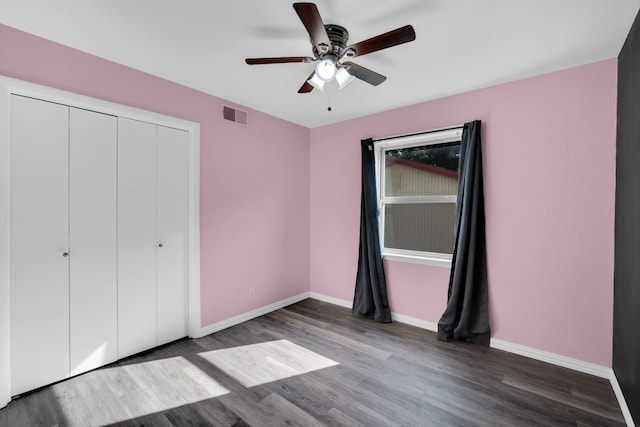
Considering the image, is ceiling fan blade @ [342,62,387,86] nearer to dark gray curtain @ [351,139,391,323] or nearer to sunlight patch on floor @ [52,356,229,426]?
dark gray curtain @ [351,139,391,323]

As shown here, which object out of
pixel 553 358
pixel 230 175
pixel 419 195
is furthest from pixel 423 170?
pixel 230 175

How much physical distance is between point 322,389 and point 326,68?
2.23 m

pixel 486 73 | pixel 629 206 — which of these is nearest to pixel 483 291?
pixel 629 206

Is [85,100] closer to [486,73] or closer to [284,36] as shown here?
[284,36]

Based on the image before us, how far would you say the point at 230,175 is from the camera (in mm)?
3145

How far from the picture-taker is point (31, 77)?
194cm

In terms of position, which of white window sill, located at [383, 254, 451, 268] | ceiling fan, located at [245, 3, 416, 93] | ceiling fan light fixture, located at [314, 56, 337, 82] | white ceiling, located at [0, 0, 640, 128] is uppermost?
white ceiling, located at [0, 0, 640, 128]

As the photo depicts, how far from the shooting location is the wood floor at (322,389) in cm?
179

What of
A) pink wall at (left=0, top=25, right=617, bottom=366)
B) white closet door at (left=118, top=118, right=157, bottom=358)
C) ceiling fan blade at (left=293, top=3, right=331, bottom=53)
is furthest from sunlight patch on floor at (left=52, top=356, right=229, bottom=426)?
ceiling fan blade at (left=293, top=3, right=331, bottom=53)

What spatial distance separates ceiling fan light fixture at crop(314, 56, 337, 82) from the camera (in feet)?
5.81

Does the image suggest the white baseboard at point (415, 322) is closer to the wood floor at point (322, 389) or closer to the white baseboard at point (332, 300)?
the wood floor at point (322, 389)

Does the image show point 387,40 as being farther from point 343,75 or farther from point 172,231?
point 172,231

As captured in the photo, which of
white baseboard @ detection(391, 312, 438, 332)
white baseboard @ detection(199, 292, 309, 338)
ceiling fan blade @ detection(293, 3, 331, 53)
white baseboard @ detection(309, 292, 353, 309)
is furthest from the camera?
white baseboard @ detection(309, 292, 353, 309)

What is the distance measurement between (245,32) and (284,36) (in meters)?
0.26
